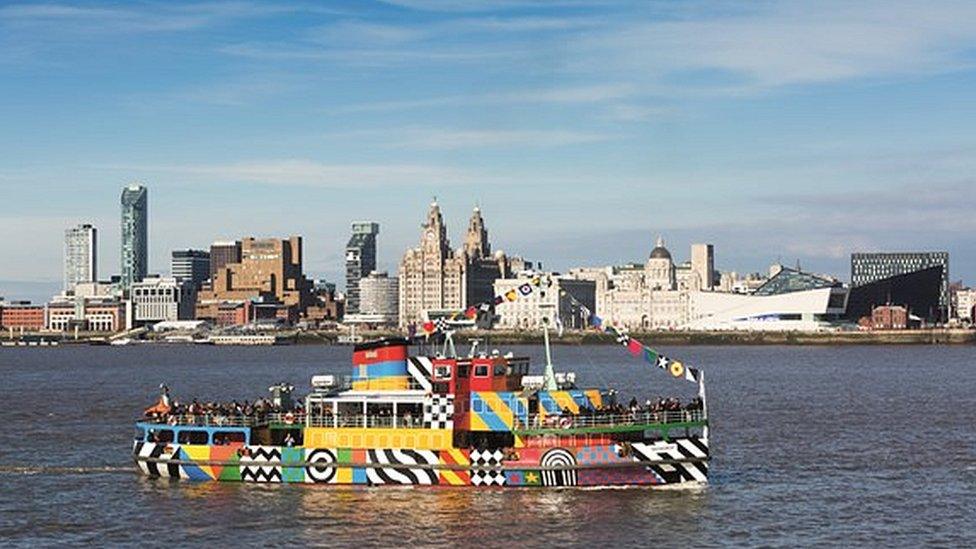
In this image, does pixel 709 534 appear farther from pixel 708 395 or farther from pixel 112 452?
pixel 708 395

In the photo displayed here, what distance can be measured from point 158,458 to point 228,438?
2298 mm

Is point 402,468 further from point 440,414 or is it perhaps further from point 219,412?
point 219,412

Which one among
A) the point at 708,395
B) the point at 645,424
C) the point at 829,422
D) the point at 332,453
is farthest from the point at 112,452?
the point at 708,395

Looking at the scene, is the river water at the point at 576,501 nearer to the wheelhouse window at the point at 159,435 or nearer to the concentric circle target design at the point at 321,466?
the concentric circle target design at the point at 321,466

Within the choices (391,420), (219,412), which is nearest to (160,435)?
(219,412)

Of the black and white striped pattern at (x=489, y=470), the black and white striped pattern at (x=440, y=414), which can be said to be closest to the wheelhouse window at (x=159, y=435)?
the black and white striped pattern at (x=440, y=414)

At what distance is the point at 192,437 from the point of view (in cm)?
4512

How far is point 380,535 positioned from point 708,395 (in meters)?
48.2

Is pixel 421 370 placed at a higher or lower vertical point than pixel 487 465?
higher

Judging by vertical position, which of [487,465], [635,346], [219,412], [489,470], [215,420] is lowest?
[489,470]

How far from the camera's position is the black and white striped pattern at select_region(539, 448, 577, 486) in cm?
4159

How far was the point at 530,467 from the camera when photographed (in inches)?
1644

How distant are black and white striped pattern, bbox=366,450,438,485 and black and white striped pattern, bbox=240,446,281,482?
2.67 m

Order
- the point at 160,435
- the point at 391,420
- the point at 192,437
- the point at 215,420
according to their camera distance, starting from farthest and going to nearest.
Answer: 1. the point at 160,435
2. the point at 192,437
3. the point at 215,420
4. the point at 391,420
